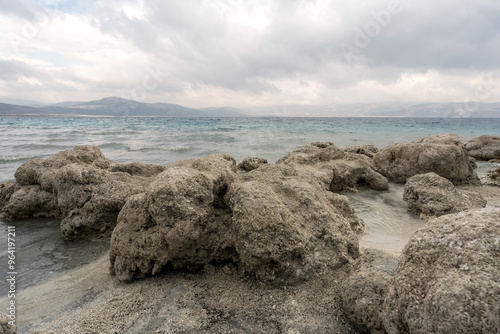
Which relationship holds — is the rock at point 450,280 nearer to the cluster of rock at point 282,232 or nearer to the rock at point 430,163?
the cluster of rock at point 282,232

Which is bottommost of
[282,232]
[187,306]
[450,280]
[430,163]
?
[187,306]

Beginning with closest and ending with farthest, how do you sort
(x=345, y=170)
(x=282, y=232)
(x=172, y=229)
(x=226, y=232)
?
(x=282, y=232)
(x=172, y=229)
(x=226, y=232)
(x=345, y=170)

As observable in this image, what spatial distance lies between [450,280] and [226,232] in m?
2.33

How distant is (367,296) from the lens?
2469 millimetres

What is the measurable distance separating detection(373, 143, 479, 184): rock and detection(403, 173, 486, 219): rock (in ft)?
6.33

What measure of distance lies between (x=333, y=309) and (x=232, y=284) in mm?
1092

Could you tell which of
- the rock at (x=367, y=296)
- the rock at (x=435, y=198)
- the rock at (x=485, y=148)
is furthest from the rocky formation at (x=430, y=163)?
the rock at (x=485, y=148)

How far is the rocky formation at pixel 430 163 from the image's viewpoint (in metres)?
7.64

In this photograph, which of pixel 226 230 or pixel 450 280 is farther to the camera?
pixel 226 230

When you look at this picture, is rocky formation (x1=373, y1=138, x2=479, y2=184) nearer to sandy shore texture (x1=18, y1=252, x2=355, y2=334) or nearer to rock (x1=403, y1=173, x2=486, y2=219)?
rock (x1=403, y1=173, x2=486, y2=219)

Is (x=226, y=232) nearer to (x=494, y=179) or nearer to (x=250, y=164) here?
(x=250, y=164)

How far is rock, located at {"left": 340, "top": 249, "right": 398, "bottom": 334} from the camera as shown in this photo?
2.36 meters

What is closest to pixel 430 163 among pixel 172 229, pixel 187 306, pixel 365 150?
pixel 365 150

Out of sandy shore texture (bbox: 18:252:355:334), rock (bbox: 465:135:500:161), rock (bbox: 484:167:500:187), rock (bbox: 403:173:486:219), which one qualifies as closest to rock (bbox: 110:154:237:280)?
sandy shore texture (bbox: 18:252:355:334)
